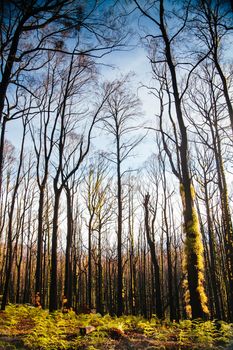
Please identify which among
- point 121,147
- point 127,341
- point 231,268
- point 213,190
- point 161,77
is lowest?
point 127,341

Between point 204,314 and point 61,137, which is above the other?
point 61,137

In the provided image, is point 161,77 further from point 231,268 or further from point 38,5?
point 231,268

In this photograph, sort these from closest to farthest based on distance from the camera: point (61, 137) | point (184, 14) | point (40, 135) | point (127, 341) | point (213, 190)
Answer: point (127, 341) < point (184, 14) < point (61, 137) < point (40, 135) < point (213, 190)

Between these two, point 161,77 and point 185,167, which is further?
point 161,77

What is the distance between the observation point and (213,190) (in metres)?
20.3

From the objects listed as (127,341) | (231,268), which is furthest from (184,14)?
(127,341)

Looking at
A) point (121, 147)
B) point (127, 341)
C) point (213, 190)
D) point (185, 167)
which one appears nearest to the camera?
point (127, 341)

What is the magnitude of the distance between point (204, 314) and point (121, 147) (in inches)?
459

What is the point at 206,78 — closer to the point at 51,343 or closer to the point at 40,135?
the point at 40,135

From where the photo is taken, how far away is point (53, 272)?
11328 mm

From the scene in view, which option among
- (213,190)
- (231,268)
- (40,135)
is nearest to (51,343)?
(231,268)

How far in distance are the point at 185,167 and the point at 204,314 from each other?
455 cm

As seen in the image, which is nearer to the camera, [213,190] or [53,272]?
[53,272]

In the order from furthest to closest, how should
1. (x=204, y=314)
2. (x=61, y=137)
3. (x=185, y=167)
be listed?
(x=61, y=137) < (x=185, y=167) < (x=204, y=314)
